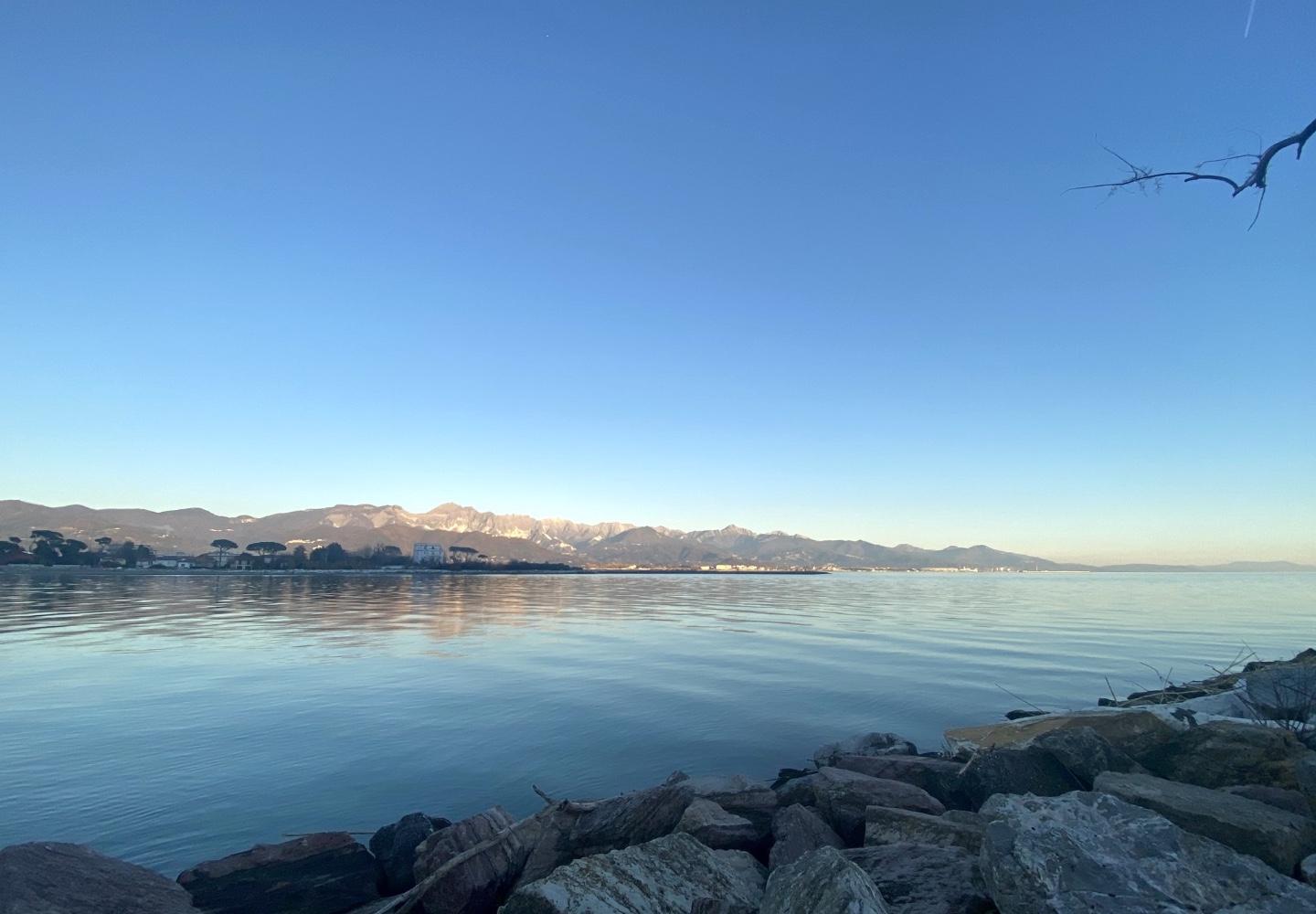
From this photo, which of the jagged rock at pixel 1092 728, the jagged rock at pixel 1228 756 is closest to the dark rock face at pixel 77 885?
the jagged rock at pixel 1092 728

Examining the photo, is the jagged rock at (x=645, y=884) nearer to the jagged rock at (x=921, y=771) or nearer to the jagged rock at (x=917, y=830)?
the jagged rock at (x=917, y=830)

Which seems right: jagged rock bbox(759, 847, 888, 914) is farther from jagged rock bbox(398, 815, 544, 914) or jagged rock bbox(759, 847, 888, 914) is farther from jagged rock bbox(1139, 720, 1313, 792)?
jagged rock bbox(1139, 720, 1313, 792)

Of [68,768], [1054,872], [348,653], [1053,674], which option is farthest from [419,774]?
[1053,674]

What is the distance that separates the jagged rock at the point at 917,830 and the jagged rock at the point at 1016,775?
5.35 feet

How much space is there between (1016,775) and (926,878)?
3.28 meters

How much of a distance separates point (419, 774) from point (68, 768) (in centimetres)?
647

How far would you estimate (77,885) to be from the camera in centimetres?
601

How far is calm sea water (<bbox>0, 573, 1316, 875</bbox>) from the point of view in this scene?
438 inches

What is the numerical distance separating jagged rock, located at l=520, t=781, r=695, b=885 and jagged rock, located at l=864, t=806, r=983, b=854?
2157mm

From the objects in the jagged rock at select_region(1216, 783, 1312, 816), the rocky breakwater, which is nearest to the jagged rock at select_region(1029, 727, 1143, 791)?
the rocky breakwater

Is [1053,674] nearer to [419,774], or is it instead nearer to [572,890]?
[419,774]

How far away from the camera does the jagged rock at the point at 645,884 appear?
17.3 feet

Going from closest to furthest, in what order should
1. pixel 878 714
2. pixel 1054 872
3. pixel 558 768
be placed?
pixel 1054 872 < pixel 558 768 < pixel 878 714

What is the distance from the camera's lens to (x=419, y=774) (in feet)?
40.7
